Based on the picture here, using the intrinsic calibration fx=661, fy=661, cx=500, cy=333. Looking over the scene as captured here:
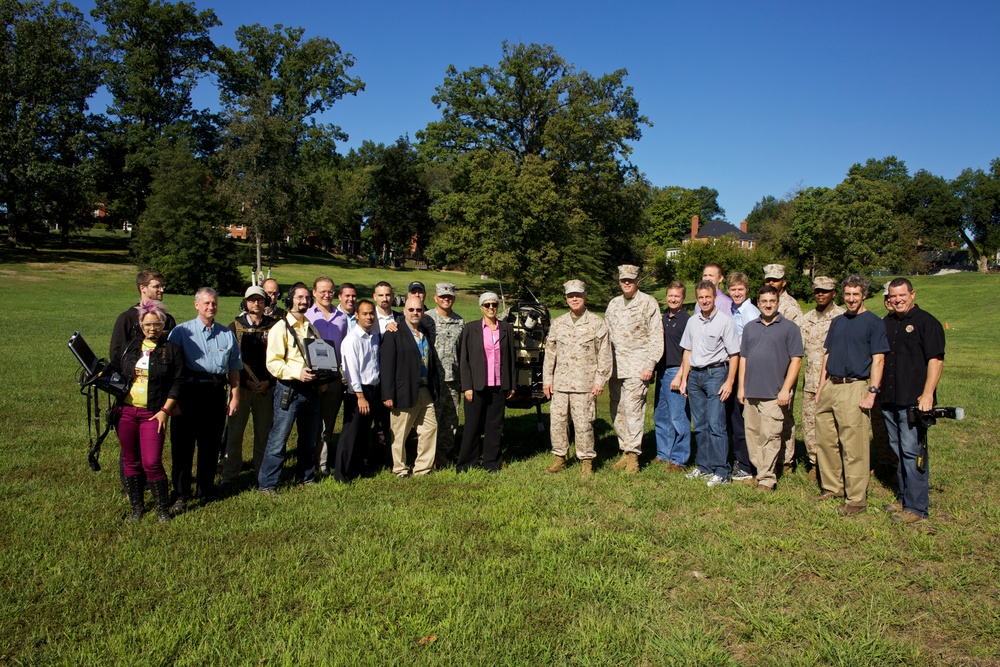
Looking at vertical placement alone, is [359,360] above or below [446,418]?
above

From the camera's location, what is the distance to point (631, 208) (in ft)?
143

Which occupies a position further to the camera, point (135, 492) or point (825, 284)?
point (825, 284)

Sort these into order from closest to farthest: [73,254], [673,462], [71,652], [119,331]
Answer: [71,652] → [119,331] → [673,462] → [73,254]

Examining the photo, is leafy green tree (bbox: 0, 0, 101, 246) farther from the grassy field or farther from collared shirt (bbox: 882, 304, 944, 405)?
collared shirt (bbox: 882, 304, 944, 405)

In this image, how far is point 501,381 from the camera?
723cm

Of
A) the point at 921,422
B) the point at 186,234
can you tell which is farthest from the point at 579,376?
the point at 186,234

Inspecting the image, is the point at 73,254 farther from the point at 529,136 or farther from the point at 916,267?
the point at 916,267

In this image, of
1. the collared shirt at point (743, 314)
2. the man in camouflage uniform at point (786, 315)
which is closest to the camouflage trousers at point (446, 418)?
the collared shirt at point (743, 314)

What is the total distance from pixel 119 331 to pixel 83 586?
2.30 m

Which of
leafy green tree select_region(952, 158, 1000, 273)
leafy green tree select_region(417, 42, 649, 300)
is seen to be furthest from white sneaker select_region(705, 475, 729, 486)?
leafy green tree select_region(952, 158, 1000, 273)

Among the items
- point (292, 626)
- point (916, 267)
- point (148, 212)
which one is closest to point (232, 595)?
point (292, 626)

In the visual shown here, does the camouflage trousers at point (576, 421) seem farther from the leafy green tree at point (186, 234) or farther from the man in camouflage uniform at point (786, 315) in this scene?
the leafy green tree at point (186, 234)

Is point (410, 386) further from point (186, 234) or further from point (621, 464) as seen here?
point (186, 234)

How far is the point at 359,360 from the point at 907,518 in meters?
5.13
